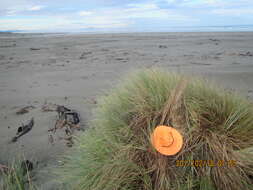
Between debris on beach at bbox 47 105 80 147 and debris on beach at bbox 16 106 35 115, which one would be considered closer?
debris on beach at bbox 47 105 80 147

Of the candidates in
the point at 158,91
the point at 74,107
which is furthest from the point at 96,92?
the point at 158,91

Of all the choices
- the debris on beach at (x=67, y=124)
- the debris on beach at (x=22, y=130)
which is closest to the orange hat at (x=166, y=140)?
the debris on beach at (x=67, y=124)

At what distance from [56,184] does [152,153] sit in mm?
997

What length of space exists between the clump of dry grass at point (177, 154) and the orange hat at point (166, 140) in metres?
0.04

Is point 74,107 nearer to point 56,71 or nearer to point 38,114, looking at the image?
point 38,114

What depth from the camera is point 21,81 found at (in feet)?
18.9

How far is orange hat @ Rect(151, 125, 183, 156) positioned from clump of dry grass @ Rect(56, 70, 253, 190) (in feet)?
0.13

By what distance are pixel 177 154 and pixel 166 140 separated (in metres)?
0.10

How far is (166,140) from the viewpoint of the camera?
1354 millimetres

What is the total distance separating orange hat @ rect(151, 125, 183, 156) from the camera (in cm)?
133
